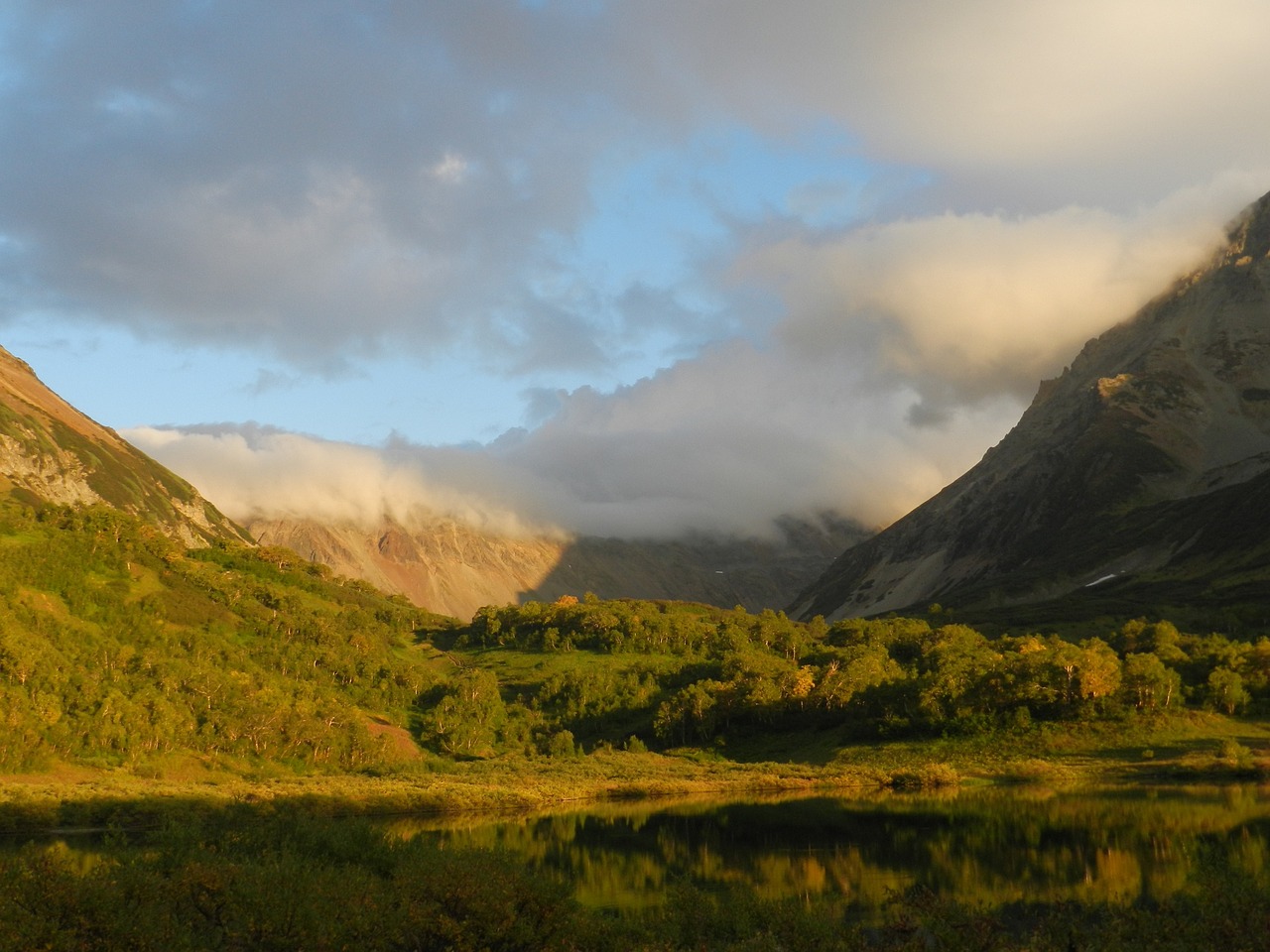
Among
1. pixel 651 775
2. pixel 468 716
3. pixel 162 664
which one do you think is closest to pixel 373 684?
pixel 468 716

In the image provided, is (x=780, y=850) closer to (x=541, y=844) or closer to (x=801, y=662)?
(x=541, y=844)

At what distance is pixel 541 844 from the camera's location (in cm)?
7369

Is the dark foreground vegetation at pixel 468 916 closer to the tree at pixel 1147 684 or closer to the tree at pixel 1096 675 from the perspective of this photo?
the tree at pixel 1096 675

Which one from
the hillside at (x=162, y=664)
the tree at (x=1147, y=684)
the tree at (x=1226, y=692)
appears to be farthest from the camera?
the tree at (x=1226, y=692)

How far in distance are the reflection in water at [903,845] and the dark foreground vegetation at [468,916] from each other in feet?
20.0

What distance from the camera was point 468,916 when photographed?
1350 inches

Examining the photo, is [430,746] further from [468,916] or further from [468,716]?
[468,916]

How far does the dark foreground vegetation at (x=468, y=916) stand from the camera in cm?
2928

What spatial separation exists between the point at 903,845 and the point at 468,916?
39.9 m

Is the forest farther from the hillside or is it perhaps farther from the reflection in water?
the reflection in water

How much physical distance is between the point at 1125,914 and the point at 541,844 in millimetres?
49550

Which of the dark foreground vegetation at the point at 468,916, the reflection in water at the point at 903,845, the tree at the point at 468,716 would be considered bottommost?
the tree at the point at 468,716

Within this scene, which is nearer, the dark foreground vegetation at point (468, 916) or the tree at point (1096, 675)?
the dark foreground vegetation at point (468, 916)

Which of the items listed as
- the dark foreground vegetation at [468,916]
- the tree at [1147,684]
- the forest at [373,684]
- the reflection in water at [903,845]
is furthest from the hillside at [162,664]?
the tree at [1147,684]
